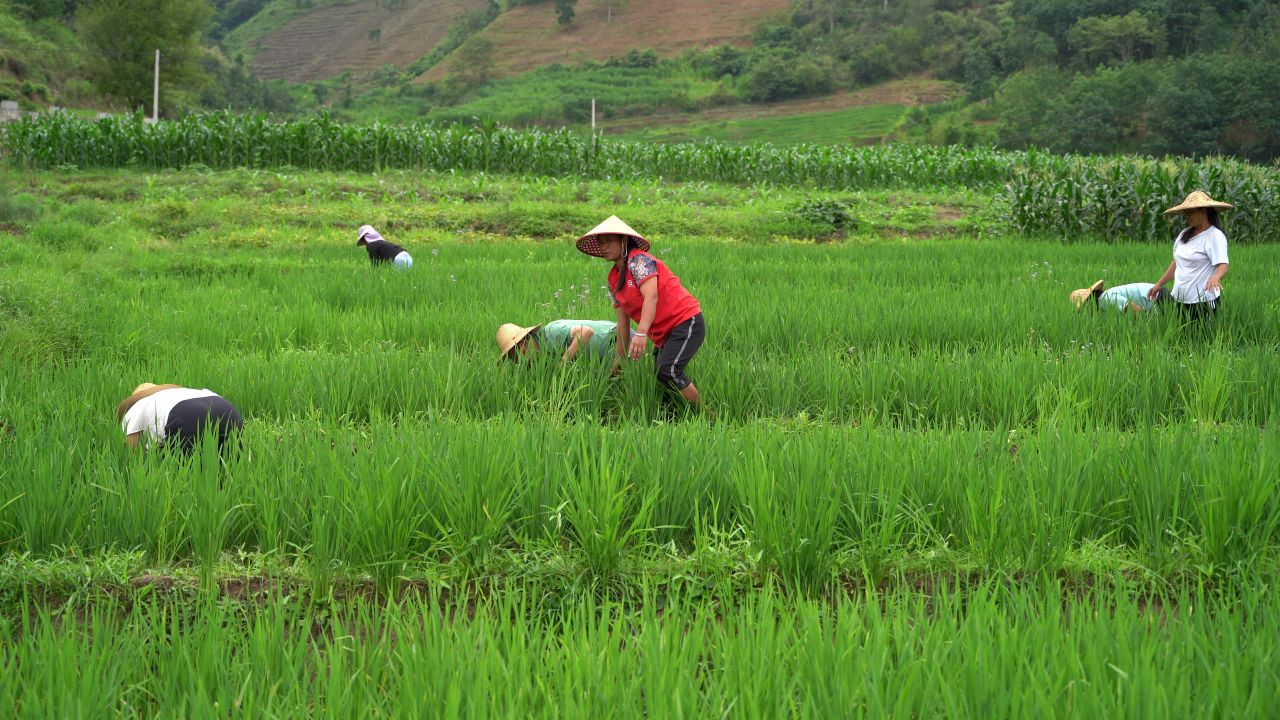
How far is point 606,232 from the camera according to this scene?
179 inches

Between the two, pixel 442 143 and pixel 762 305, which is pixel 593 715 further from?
pixel 442 143

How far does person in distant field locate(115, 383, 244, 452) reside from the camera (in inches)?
Answer: 143

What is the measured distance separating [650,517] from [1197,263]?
4.66m

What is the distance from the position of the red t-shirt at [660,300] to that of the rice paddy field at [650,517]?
29 cm

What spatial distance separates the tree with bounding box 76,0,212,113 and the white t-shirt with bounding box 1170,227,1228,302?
3591cm

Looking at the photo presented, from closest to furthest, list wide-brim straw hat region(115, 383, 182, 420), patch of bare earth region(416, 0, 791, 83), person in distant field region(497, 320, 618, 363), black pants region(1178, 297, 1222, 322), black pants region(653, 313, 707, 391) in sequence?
wide-brim straw hat region(115, 383, 182, 420), black pants region(653, 313, 707, 391), person in distant field region(497, 320, 618, 363), black pants region(1178, 297, 1222, 322), patch of bare earth region(416, 0, 791, 83)

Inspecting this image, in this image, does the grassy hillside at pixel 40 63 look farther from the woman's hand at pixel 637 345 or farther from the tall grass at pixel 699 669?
the tall grass at pixel 699 669

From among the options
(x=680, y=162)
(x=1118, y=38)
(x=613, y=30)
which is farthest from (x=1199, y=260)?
(x=613, y=30)

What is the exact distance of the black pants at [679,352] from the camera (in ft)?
15.3

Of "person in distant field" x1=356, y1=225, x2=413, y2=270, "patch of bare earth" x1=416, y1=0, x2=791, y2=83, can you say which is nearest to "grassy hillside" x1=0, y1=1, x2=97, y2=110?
"person in distant field" x1=356, y1=225, x2=413, y2=270

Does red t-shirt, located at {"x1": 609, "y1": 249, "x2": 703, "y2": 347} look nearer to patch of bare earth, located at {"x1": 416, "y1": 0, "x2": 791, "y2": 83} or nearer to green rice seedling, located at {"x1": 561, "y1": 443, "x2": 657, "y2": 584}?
green rice seedling, located at {"x1": 561, "y1": 443, "x2": 657, "y2": 584}

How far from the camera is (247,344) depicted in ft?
19.8

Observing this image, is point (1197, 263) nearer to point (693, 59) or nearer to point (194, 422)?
point (194, 422)

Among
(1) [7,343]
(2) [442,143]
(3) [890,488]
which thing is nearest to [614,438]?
(3) [890,488]
